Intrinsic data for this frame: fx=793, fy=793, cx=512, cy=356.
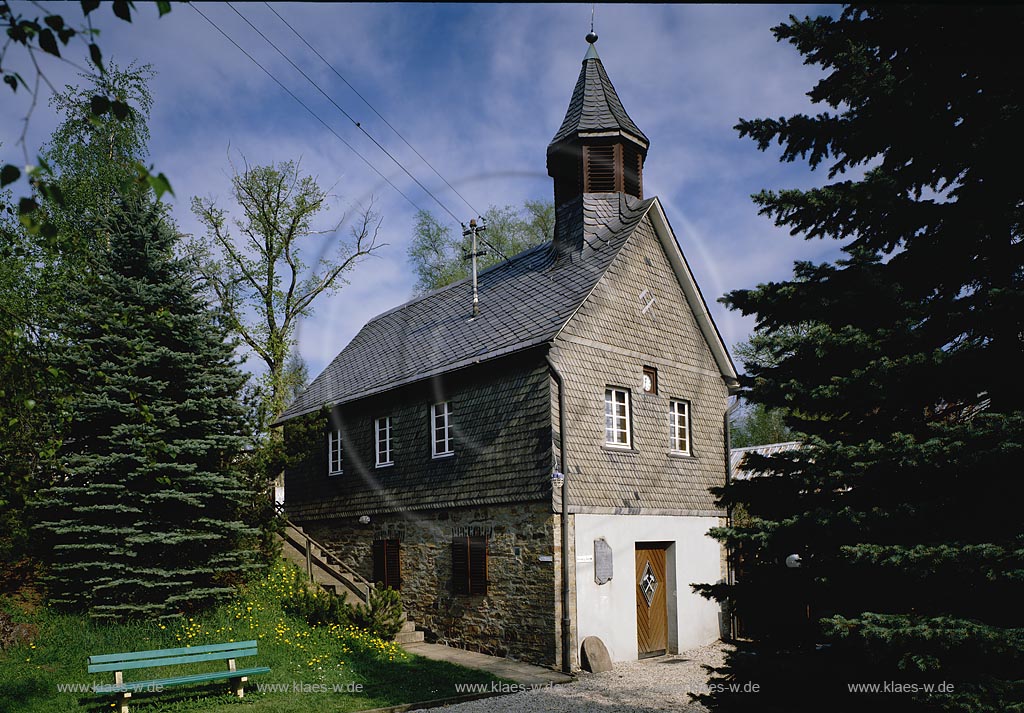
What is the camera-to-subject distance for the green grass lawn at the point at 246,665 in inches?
420

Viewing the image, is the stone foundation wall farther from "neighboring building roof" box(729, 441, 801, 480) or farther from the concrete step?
"neighboring building roof" box(729, 441, 801, 480)

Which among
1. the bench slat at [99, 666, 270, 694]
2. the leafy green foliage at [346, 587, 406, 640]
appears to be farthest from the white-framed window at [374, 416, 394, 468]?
the bench slat at [99, 666, 270, 694]

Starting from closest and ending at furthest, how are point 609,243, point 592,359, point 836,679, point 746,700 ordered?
point 836,679, point 746,700, point 592,359, point 609,243

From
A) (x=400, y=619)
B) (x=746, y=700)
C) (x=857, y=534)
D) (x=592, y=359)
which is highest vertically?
(x=592, y=359)

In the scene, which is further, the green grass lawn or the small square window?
the small square window

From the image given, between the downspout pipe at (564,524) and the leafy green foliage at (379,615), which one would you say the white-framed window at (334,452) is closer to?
the leafy green foliage at (379,615)

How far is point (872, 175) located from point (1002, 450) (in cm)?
264

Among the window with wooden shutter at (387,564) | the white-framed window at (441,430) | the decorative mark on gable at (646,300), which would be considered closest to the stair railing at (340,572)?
the window with wooden shutter at (387,564)

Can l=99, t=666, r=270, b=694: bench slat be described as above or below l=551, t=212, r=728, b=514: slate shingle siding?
below

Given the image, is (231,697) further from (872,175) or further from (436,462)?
(872,175)

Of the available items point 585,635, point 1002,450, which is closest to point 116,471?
point 585,635

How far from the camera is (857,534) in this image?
6883 mm

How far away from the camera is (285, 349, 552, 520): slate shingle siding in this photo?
1486cm

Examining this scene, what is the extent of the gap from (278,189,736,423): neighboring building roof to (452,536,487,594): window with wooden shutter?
3539 millimetres
